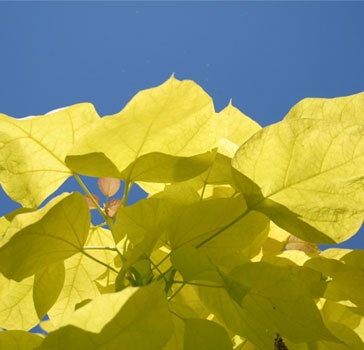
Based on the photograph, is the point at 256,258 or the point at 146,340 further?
the point at 256,258

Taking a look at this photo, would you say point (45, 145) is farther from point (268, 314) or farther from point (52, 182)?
point (268, 314)

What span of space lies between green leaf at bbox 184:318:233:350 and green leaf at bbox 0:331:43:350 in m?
0.07

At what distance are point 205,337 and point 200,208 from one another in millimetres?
55

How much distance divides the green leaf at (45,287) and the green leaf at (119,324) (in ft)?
0.30

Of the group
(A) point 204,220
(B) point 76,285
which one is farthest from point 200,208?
(B) point 76,285

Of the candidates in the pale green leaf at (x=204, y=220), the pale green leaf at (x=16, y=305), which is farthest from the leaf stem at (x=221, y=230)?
the pale green leaf at (x=16, y=305)

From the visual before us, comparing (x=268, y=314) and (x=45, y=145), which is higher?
(x=45, y=145)

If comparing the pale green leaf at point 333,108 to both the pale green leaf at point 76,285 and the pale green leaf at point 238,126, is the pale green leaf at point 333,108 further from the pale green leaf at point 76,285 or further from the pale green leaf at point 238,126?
the pale green leaf at point 76,285

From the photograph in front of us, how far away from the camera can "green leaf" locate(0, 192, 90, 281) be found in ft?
0.71

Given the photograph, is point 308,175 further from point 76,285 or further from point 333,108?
point 76,285

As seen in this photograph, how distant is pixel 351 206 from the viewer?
238mm

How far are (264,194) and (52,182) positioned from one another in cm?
11

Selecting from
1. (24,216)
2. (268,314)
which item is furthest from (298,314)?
(24,216)

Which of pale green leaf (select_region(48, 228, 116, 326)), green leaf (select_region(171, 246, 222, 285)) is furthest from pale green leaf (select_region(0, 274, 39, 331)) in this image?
green leaf (select_region(171, 246, 222, 285))
